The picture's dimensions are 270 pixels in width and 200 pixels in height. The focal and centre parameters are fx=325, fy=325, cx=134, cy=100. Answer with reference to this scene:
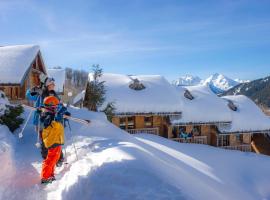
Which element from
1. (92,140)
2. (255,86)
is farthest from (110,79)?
(255,86)

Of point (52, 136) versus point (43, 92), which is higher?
point (43, 92)

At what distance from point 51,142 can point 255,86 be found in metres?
184

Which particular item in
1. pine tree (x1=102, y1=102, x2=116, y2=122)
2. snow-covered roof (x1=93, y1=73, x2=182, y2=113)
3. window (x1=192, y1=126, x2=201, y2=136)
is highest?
snow-covered roof (x1=93, y1=73, x2=182, y2=113)

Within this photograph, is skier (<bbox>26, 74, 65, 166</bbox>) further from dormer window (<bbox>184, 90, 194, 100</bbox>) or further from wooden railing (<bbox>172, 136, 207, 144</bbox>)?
dormer window (<bbox>184, 90, 194, 100</bbox>)

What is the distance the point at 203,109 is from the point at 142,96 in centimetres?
543

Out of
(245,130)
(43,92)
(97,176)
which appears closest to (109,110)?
(245,130)

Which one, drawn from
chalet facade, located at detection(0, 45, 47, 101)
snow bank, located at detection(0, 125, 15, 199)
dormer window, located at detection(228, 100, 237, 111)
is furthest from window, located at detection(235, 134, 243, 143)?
snow bank, located at detection(0, 125, 15, 199)

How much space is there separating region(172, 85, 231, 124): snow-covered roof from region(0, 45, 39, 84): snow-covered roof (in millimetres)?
12266

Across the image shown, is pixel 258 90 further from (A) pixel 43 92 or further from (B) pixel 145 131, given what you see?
(A) pixel 43 92

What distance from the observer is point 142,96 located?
88.9 feet

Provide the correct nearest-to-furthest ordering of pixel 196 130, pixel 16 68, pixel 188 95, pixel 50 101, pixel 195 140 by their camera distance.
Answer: pixel 50 101 → pixel 16 68 → pixel 195 140 → pixel 196 130 → pixel 188 95

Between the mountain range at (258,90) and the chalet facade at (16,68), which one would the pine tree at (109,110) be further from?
the mountain range at (258,90)

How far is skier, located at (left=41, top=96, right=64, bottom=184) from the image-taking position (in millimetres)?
6344

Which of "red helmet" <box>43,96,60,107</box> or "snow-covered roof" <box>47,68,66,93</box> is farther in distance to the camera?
"snow-covered roof" <box>47,68,66,93</box>
